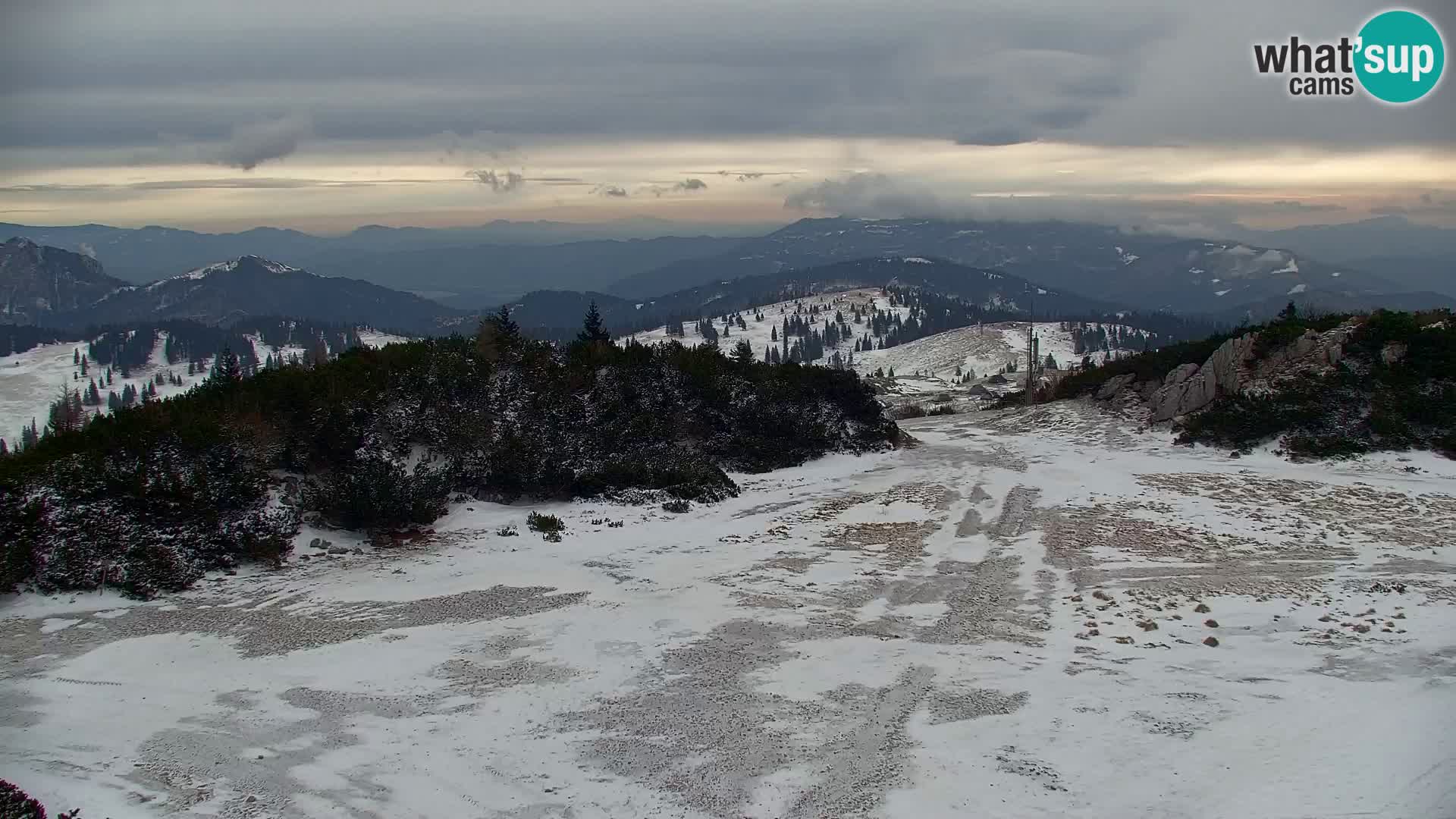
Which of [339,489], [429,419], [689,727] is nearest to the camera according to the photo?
[689,727]

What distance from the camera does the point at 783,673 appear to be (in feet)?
39.2

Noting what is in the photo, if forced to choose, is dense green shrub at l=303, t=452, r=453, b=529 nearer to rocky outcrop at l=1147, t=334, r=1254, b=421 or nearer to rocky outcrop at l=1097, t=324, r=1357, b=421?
rocky outcrop at l=1147, t=334, r=1254, b=421

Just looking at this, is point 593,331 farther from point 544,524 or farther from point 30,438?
point 30,438

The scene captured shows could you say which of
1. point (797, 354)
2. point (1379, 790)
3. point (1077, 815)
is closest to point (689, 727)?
point (1077, 815)

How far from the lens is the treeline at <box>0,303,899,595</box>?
626 inches

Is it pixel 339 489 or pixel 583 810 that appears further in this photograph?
pixel 339 489

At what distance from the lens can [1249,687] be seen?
1123cm

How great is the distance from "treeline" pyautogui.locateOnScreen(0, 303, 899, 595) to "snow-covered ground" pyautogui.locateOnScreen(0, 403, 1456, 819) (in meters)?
1.03

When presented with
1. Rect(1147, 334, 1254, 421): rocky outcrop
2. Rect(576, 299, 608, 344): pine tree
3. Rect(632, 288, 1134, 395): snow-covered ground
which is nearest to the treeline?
Rect(576, 299, 608, 344): pine tree

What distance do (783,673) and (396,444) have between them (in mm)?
13466

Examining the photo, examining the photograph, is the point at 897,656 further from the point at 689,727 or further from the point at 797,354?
the point at 797,354

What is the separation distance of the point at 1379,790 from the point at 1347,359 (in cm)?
2439

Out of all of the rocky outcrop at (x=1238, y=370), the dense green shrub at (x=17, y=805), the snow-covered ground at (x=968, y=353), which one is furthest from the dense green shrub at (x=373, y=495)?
the snow-covered ground at (x=968, y=353)

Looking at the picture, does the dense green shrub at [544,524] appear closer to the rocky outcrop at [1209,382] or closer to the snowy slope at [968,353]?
the rocky outcrop at [1209,382]
